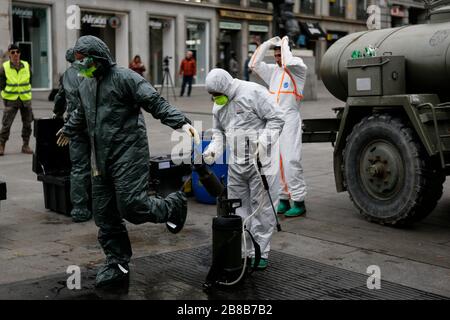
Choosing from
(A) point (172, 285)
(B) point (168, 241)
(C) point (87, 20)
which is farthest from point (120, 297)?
(C) point (87, 20)

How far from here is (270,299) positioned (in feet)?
15.3

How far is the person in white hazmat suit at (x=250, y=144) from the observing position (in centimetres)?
530

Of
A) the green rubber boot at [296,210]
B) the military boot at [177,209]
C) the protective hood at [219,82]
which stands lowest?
the green rubber boot at [296,210]

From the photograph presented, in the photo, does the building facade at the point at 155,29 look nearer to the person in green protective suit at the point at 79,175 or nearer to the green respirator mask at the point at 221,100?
the person in green protective suit at the point at 79,175

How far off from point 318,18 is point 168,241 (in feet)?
124

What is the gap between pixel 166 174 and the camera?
26.6 feet

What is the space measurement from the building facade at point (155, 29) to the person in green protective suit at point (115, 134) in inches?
822

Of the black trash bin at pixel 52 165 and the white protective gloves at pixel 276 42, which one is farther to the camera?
the black trash bin at pixel 52 165

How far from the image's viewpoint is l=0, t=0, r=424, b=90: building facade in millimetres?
27116

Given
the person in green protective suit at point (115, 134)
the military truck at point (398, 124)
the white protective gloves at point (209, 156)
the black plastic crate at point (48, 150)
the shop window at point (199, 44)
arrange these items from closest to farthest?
1. the person in green protective suit at point (115, 134)
2. the white protective gloves at point (209, 156)
3. the military truck at point (398, 124)
4. the black plastic crate at point (48, 150)
5. the shop window at point (199, 44)

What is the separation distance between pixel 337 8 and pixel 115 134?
137ft

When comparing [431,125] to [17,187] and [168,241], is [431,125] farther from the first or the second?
[17,187]

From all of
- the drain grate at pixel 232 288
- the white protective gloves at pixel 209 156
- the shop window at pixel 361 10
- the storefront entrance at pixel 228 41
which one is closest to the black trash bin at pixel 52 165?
the drain grate at pixel 232 288

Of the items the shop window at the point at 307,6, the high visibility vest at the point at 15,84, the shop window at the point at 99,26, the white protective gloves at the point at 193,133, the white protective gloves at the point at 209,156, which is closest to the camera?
the white protective gloves at the point at 193,133
